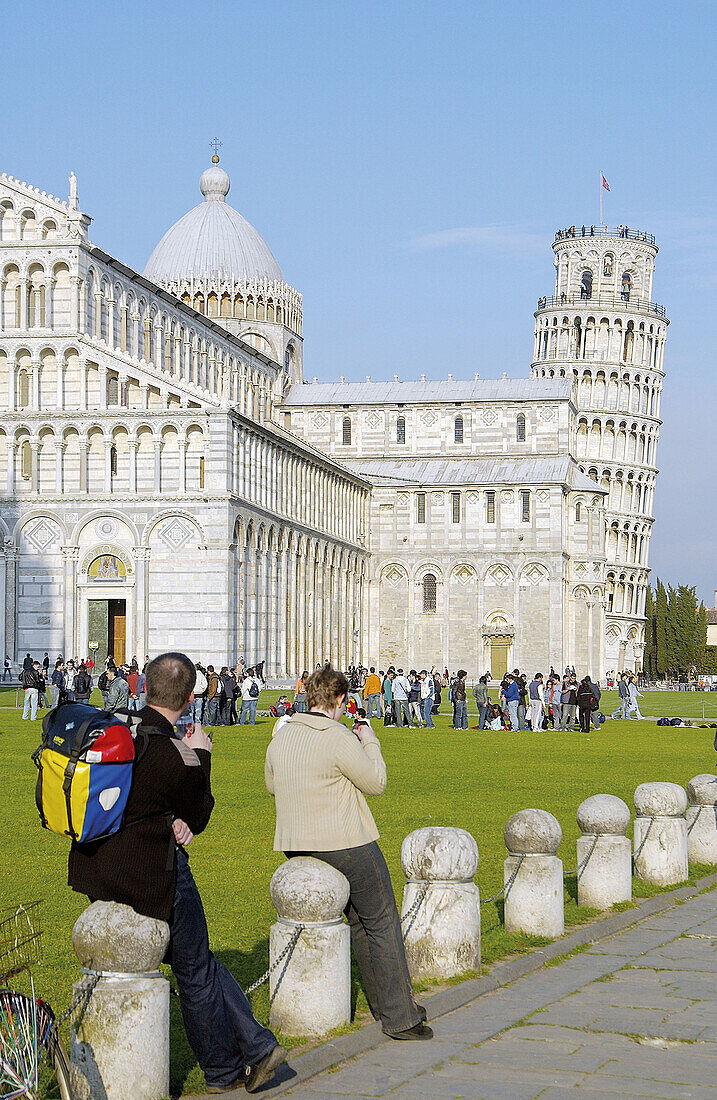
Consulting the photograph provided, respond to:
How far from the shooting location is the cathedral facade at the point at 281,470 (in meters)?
60.8

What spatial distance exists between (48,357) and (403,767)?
3982 centimetres

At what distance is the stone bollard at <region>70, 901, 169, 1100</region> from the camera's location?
22.2 ft

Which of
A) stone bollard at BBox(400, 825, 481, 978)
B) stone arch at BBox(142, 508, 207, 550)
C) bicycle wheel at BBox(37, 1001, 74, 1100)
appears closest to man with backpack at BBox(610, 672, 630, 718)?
stone arch at BBox(142, 508, 207, 550)

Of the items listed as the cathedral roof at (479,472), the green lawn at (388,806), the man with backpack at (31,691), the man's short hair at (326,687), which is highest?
the cathedral roof at (479,472)

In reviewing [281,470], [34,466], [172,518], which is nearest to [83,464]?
[34,466]

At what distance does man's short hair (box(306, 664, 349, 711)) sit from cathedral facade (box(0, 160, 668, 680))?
169 feet

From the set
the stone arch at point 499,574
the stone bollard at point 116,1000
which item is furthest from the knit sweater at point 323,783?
the stone arch at point 499,574

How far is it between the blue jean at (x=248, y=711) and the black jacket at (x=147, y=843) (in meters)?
34.2

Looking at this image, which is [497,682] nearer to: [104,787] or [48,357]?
[48,357]

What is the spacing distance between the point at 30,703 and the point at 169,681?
34901 millimetres

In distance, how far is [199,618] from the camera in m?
59.9

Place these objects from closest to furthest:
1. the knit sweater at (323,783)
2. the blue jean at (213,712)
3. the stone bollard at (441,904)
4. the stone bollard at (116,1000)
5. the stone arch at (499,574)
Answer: the stone bollard at (116,1000)
the knit sweater at (323,783)
the stone bollard at (441,904)
the blue jean at (213,712)
the stone arch at (499,574)

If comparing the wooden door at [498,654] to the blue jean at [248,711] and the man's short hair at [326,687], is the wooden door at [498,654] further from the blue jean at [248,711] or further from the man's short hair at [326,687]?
the man's short hair at [326,687]

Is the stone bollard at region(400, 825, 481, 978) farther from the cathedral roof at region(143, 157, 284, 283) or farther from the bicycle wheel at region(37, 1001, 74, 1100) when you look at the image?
the cathedral roof at region(143, 157, 284, 283)
